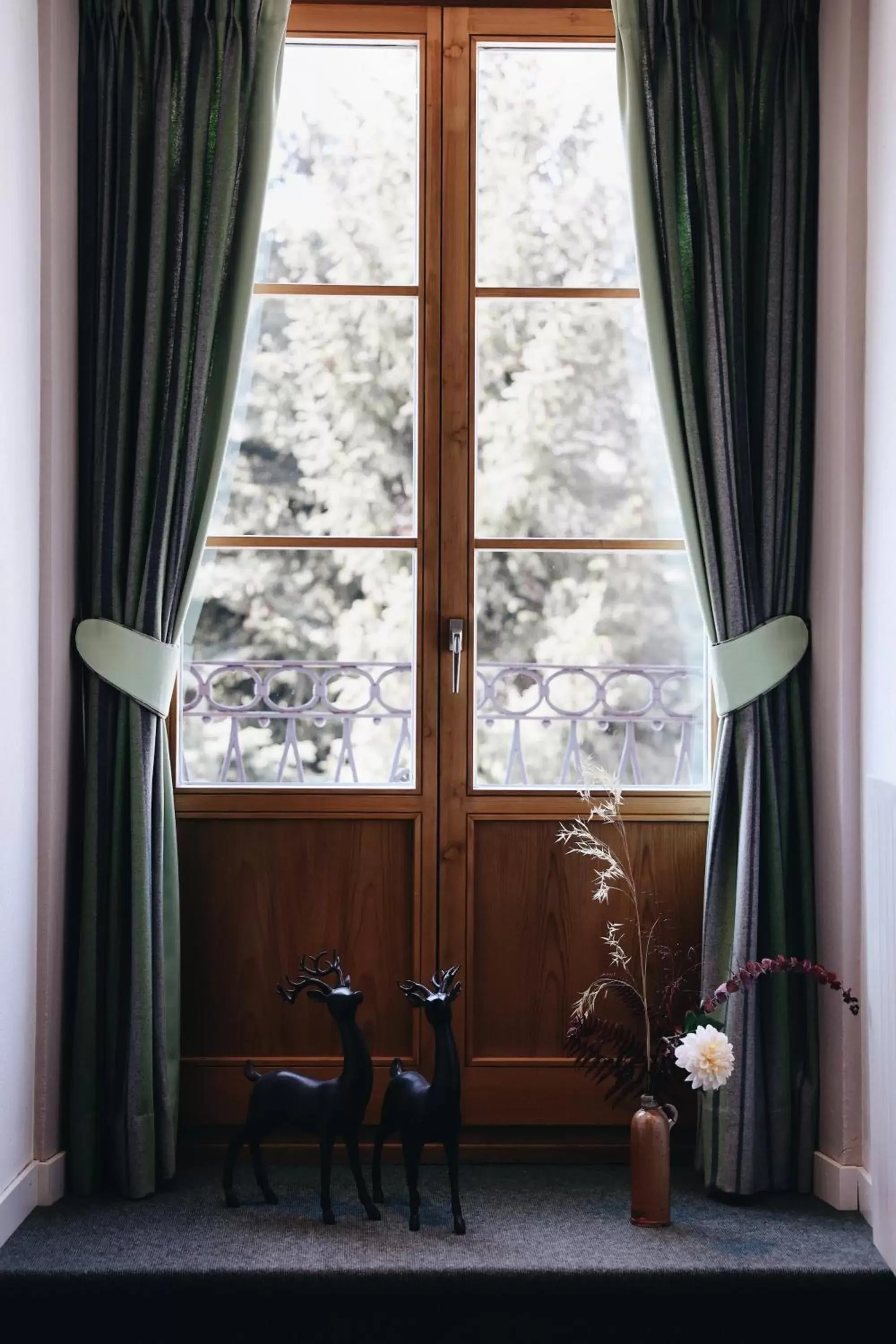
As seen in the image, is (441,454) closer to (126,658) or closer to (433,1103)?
(126,658)

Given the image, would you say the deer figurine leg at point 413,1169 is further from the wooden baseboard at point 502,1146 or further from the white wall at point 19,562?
the white wall at point 19,562

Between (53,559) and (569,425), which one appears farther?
(569,425)

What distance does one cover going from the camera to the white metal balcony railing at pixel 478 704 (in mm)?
2742

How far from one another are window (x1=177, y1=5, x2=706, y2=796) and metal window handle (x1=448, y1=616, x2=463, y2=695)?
4 cm

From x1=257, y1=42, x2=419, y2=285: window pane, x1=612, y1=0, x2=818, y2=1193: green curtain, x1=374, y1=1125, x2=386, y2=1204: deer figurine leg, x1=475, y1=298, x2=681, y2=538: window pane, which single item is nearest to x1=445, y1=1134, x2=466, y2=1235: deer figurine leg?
x1=374, y1=1125, x2=386, y2=1204: deer figurine leg

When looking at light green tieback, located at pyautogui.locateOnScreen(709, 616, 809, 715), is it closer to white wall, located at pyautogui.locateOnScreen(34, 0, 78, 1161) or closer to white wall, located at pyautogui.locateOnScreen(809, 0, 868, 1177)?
A: white wall, located at pyautogui.locateOnScreen(809, 0, 868, 1177)

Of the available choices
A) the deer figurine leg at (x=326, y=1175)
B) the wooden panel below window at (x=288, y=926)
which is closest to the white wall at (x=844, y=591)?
the wooden panel below window at (x=288, y=926)

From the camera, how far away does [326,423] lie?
277cm

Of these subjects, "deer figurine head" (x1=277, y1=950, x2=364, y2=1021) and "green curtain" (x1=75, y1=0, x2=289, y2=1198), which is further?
"green curtain" (x1=75, y1=0, x2=289, y2=1198)

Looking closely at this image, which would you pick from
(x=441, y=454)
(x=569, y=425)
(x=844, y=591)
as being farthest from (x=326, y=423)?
(x=844, y=591)

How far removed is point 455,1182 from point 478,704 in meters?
1.00

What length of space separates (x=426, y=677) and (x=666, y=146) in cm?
126

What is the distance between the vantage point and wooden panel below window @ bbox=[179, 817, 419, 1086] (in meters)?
2.71

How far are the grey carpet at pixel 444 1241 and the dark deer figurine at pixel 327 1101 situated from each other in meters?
0.10
